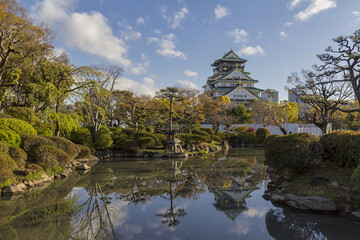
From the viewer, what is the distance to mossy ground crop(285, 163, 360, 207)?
16.4 ft

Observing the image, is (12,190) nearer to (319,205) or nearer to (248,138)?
(319,205)

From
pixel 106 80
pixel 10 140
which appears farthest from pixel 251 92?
pixel 10 140

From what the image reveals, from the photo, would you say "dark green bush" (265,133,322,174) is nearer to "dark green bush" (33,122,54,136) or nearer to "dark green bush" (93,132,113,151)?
"dark green bush" (33,122,54,136)

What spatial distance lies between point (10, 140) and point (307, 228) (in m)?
8.69

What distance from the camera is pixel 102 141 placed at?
15.2 meters

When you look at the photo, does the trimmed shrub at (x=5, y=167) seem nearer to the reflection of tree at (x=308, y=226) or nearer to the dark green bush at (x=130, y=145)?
the reflection of tree at (x=308, y=226)

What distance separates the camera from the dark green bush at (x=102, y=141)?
→ 1521 centimetres

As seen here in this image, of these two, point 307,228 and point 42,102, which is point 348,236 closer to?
point 307,228

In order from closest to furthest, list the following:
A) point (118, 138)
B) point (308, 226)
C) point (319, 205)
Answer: point (308, 226), point (319, 205), point (118, 138)

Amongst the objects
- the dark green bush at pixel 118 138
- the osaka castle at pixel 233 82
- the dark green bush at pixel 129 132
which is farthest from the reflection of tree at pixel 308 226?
the osaka castle at pixel 233 82

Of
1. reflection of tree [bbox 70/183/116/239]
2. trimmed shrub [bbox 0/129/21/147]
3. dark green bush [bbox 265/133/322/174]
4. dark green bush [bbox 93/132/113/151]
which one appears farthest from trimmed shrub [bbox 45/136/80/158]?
dark green bush [bbox 265/133/322/174]

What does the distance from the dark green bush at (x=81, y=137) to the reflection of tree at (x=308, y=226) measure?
483 inches

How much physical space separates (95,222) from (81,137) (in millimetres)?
10805

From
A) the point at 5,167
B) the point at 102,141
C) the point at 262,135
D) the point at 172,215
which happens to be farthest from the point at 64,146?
the point at 262,135
